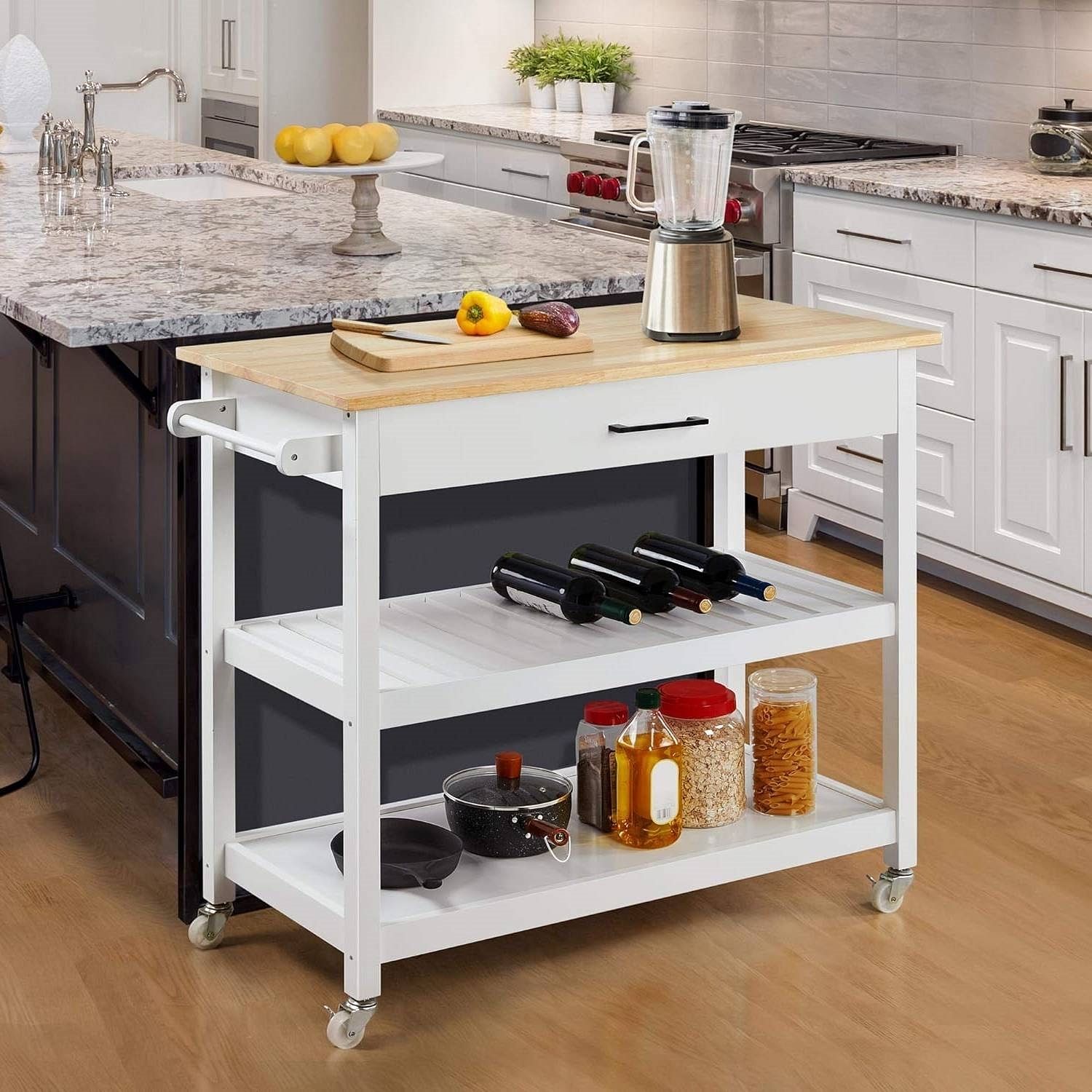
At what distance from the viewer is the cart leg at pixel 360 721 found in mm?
1977

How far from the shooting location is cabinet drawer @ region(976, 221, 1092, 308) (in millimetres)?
3551

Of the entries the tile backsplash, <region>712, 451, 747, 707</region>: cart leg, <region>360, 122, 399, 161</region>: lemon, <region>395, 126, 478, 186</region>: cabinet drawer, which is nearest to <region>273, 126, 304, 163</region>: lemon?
<region>360, 122, 399, 161</region>: lemon

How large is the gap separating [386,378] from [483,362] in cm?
15

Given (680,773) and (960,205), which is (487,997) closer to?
(680,773)

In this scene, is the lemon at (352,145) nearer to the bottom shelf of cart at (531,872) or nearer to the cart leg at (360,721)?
the cart leg at (360,721)

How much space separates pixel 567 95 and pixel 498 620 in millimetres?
4203

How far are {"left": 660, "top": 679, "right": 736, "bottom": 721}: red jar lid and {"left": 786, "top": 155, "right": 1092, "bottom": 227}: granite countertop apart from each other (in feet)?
5.37

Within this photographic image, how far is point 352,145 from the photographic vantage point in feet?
8.73

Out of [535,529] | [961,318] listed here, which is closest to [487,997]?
[535,529]

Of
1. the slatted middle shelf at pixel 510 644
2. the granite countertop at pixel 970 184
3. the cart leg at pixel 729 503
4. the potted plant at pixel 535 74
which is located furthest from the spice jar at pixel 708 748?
the potted plant at pixel 535 74

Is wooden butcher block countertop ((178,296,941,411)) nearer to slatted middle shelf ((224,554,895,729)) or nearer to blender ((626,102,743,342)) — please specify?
blender ((626,102,743,342))

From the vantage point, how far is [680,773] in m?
2.41

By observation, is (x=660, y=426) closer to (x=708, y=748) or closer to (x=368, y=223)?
(x=708, y=748)

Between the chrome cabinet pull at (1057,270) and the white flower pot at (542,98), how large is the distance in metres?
3.08
